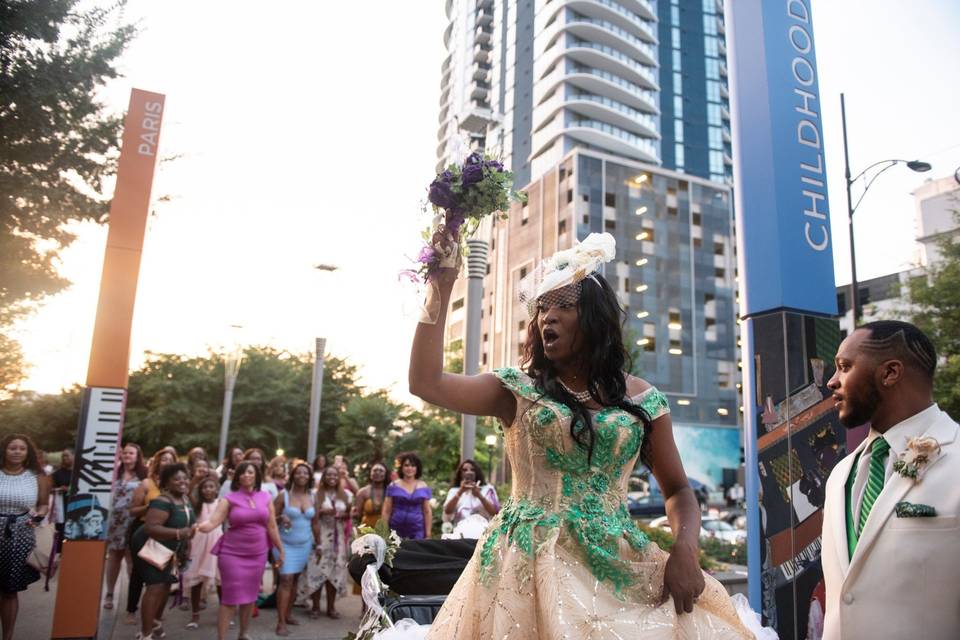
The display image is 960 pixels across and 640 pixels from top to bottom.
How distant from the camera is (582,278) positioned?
2574 millimetres

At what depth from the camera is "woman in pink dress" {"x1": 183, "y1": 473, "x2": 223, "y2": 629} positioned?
9453 mm

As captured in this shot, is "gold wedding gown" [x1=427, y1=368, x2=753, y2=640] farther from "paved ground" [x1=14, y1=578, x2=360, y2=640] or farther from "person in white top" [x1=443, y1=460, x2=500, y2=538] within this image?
"person in white top" [x1=443, y1=460, x2=500, y2=538]

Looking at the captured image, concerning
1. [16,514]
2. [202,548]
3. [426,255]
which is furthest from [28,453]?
[426,255]

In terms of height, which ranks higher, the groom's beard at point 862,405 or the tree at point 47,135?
the tree at point 47,135

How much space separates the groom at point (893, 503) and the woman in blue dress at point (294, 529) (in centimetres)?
805

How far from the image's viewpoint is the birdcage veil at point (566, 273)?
2557mm

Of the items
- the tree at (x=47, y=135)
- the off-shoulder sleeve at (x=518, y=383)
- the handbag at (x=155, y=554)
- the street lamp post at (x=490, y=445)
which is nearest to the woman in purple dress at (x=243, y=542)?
the handbag at (x=155, y=554)

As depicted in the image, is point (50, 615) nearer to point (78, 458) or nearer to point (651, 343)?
point (78, 458)

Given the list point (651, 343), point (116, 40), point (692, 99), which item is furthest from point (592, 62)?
point (116, 40)

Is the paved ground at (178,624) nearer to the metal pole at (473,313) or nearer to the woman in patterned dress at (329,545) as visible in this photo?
the woman in patterned dress at (329,545)

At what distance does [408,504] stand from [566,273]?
7705 millimetres

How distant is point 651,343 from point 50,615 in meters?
46.7

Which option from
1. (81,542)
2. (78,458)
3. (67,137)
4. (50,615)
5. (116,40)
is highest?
(116,40)

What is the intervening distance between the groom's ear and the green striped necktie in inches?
6.9
